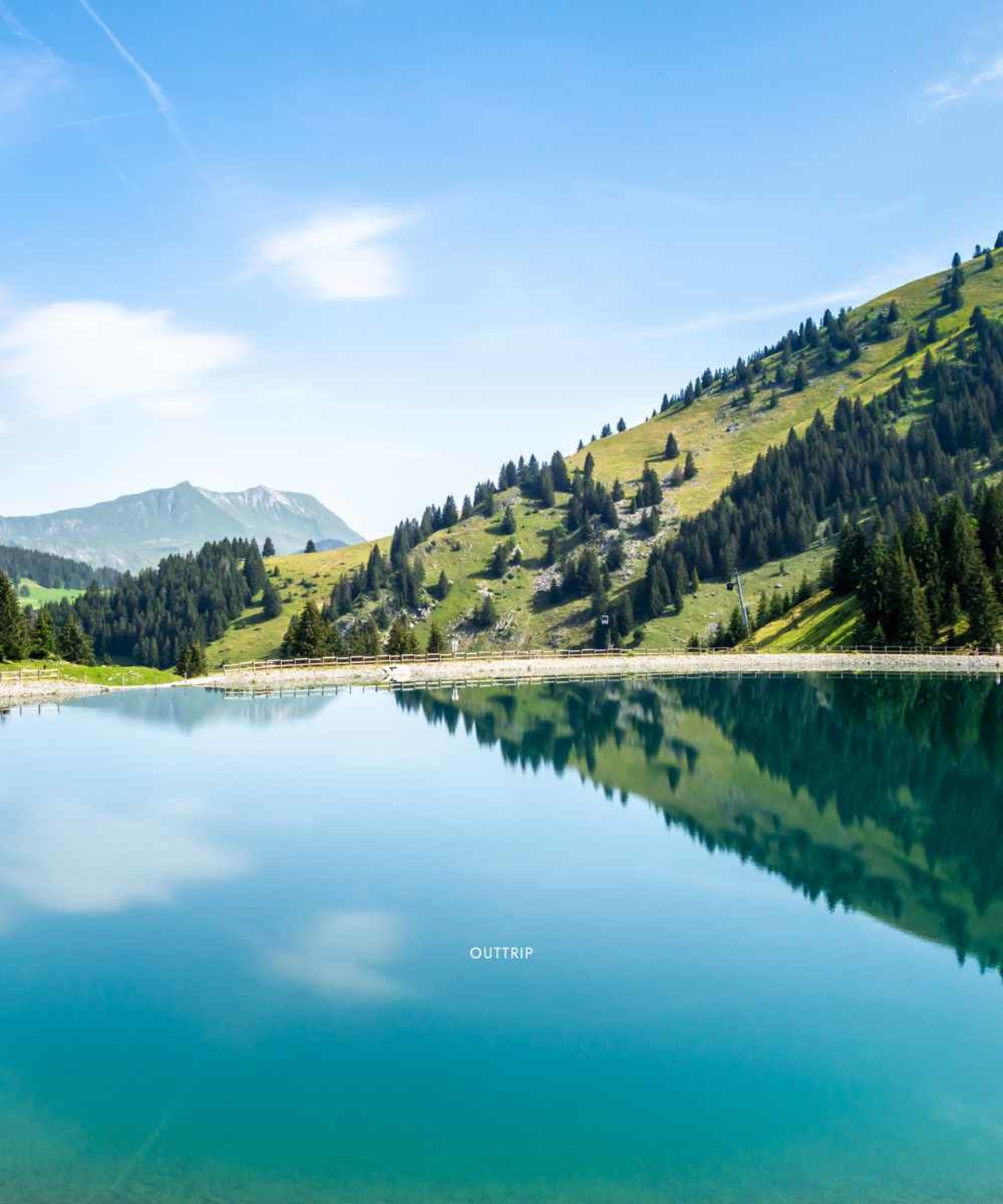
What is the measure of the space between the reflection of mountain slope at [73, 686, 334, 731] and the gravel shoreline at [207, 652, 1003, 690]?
10441 millimetres

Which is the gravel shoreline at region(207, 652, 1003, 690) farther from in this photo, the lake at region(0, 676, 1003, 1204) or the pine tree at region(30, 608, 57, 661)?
the lake at region(0, 676, 1003, 1204)

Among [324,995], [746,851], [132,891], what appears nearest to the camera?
[324,995]

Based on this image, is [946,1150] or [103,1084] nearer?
[946,1150]

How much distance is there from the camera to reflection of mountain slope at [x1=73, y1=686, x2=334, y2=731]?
87625 mm

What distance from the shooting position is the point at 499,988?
1036 inches

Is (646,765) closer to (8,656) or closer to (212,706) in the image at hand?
(212,706)

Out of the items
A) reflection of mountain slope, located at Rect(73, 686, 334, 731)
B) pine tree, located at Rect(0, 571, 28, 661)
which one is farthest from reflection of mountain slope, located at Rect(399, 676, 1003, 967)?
pine tree, located at Rect(0, 571, 28, 661)

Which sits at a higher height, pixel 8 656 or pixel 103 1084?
pixel 8 656

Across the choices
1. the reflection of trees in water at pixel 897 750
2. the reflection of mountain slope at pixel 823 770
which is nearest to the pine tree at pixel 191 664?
the reflection of mountain slope at pixel 823 770

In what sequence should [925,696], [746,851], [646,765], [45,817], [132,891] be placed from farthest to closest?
[925,696] → [646,765] → [45,817] → [746,851] → [132,891]

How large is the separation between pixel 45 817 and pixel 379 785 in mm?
18096

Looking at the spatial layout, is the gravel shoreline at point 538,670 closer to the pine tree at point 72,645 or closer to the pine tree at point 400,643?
the pine tree at point 400,643

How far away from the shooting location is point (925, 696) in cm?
9675

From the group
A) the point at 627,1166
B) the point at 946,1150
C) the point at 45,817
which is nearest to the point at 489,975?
the point at 627,1166
